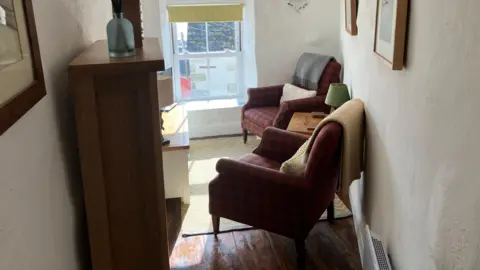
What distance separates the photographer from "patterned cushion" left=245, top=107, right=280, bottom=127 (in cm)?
444

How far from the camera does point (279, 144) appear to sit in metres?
3.28

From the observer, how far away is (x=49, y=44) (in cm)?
126

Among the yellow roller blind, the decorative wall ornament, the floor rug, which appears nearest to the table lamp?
the floor rug

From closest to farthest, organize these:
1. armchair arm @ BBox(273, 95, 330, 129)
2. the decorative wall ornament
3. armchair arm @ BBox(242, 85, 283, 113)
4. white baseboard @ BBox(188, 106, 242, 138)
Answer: armchair arm @ BBox(273, 95, 330, 129)
armchair arm @ BBox(242, 85, 283, 113)
the decorative wall ornament
white baseboard @ BBox(188, 106, 242, 138)

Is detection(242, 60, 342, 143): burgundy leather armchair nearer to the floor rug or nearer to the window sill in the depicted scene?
the floor rug

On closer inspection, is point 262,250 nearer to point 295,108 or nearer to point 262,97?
point 295,108

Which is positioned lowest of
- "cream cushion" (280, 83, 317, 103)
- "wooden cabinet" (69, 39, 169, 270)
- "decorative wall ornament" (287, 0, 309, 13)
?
"cream cushion" (280, 83, 317, 103)

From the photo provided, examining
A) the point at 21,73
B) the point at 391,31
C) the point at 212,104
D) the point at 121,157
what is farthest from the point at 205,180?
the point at 21,73

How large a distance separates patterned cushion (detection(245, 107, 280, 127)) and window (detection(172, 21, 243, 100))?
83 cm

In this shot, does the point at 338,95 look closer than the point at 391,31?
No

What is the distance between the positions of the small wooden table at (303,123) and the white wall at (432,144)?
1.16 meters

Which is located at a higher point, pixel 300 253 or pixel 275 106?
pixel 275 106

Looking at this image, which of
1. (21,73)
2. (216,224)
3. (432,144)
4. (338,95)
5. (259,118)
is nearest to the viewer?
(21,73)

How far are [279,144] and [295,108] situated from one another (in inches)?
39.4
